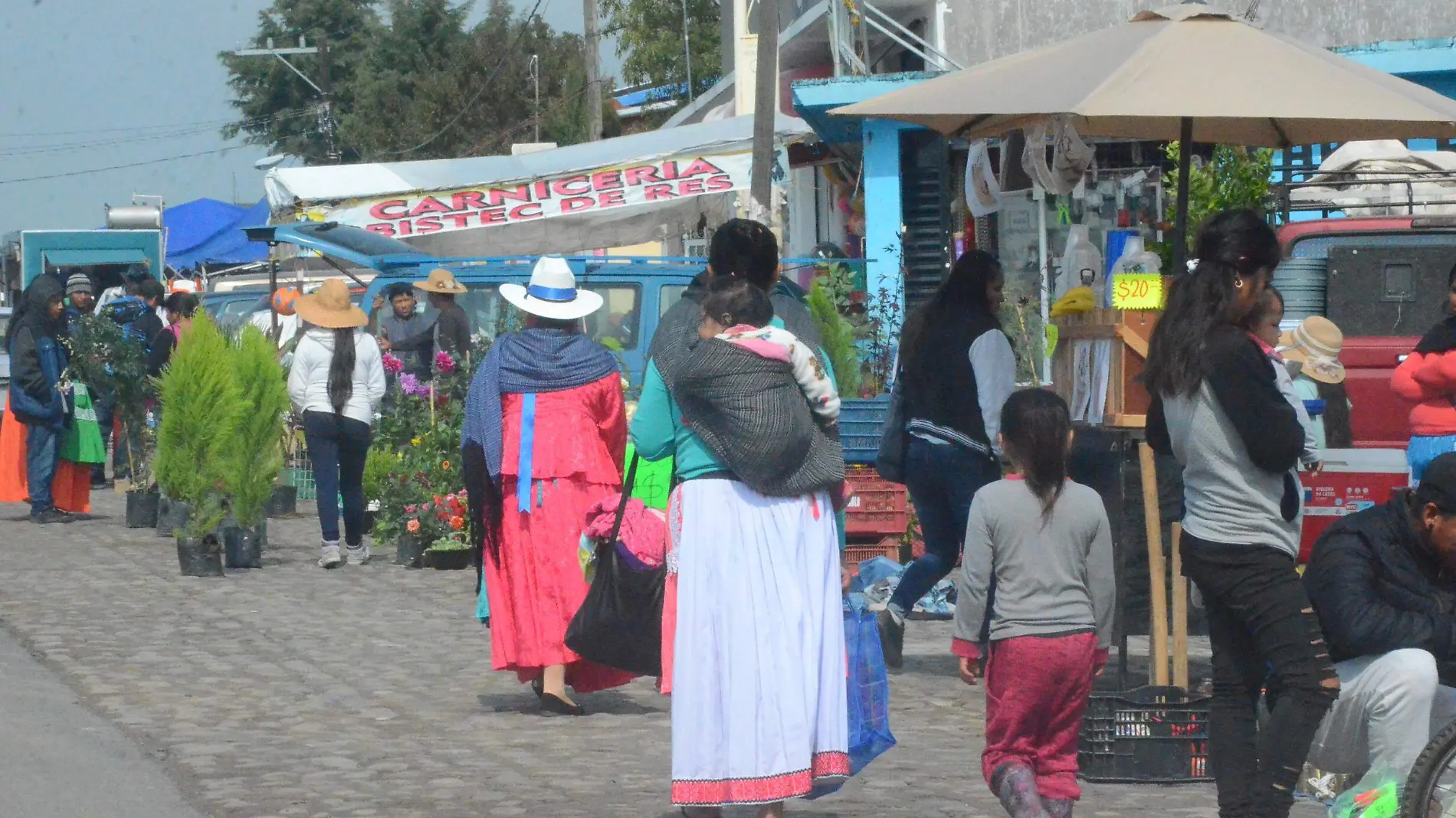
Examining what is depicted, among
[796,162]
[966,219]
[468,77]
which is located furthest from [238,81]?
[966,219]

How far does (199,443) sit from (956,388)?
601cm

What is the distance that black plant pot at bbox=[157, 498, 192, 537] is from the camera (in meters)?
14.3

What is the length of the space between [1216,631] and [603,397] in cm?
327

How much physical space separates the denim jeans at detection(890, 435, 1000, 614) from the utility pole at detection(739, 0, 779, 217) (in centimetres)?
695

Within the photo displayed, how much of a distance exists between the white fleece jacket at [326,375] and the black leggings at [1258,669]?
7971 millimetres

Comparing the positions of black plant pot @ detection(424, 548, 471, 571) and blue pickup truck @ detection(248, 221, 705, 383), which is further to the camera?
blue pickup truck @ detection(248, 221, 705, 383)

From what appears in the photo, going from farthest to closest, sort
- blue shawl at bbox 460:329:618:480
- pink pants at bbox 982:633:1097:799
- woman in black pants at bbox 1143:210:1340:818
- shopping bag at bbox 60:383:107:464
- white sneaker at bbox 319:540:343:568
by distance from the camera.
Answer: shopping bag at bbox 60:383:107:464
white sneaker at bbox 319:540:343:568
blue shawl at bbox 460:329:618:480
pink pants at bbox 982:633:1097:799
woman in black pants at bbox 1143:210:1340:818

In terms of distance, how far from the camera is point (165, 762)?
6.90 meters

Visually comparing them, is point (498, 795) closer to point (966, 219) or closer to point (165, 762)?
point (165, 762)

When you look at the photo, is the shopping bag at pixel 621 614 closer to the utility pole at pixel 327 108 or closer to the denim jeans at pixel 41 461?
the denim jeans at pixel 41 461

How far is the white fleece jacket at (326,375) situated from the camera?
12.4m

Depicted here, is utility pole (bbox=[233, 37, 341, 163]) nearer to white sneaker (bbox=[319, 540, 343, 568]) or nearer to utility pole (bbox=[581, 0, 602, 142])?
utility pole (bbox=[581, 0, 602, 142])

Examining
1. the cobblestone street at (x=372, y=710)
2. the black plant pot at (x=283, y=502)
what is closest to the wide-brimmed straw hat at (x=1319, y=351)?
the cobblestone street at (x=372, y=710)

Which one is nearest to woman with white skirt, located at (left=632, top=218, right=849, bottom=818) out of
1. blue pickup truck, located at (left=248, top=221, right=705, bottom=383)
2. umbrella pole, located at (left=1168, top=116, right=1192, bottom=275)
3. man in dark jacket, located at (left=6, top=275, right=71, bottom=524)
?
umbrella pole, located at (left=1168, top=116, right=1192, bottom=275)
